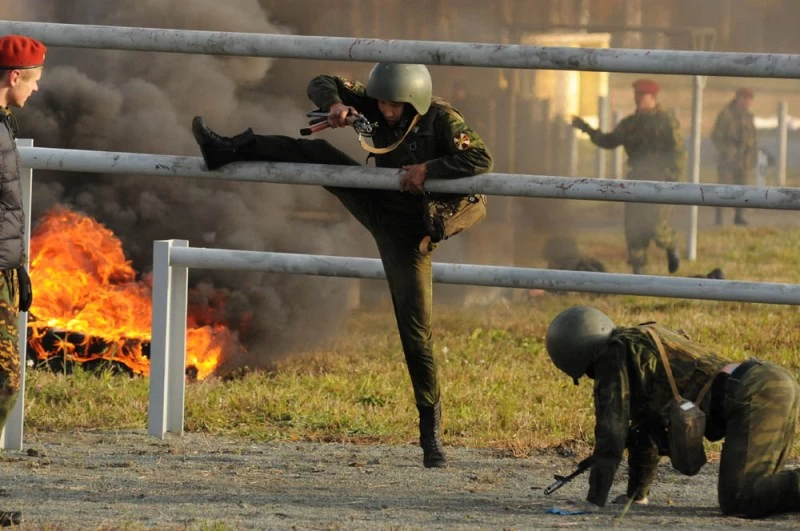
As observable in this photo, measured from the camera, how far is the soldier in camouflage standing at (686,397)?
16.6 feet

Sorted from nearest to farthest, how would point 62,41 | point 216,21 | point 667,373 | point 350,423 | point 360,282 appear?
point 667,373 → point 62,41 → point 350,423 → point 360,282 → point 216,21

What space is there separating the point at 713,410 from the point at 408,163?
59.9 inches

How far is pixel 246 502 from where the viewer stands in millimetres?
5371

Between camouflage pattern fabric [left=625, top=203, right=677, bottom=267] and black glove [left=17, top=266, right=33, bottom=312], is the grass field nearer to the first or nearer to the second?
camouflage pattern fabric [left=625, top=203, right=677, bottom=267]

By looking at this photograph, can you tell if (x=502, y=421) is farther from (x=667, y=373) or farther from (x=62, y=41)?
(x=62, y=41)

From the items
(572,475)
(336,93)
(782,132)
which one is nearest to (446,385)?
(336,93)

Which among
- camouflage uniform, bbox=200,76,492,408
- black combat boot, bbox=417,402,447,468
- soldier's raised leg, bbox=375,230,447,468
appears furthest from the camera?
black combat boot, bbox=417,402,447,468

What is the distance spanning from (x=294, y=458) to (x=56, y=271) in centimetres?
433

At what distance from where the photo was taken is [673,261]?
1414cm

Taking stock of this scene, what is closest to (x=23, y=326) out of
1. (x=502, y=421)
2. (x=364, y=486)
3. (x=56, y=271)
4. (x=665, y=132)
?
(x=364, y=486)

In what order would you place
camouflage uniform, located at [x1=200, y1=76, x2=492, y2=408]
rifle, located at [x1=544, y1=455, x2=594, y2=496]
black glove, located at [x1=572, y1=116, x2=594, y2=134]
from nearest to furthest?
rifle, located at [x1=544, y1=455, x2=594, y2=496] → camouflage uniform, located at [x1=200, y1=76, x2=492, y2=408] → black glove, located at [x1=572, y1=116, x2=594, y2=134]

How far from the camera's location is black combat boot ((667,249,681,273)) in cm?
1414

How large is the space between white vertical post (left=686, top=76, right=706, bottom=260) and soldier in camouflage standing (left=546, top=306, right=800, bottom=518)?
370 inches

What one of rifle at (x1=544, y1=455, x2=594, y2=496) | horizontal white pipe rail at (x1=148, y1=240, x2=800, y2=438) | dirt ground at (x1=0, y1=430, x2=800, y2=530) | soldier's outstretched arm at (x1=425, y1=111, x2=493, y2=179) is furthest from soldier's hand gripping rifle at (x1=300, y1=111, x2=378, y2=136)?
rifle at (x1=544, y1=455, x2=594, y2=496)
